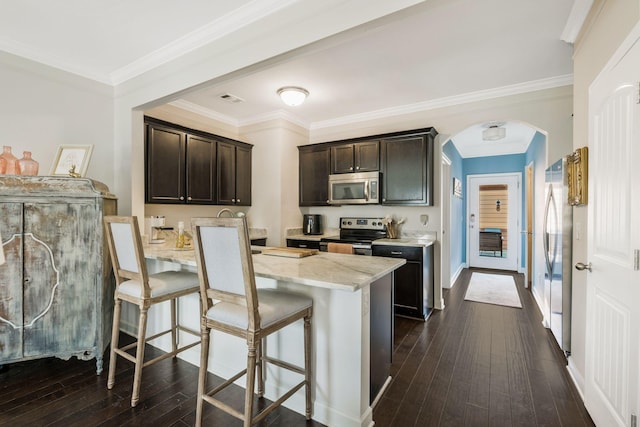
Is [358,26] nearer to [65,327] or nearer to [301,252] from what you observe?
[301,252]

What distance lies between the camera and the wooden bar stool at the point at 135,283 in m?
1.97

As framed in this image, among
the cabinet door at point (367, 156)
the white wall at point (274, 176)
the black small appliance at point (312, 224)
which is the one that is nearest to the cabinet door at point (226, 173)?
the white wall at point (274, 176)

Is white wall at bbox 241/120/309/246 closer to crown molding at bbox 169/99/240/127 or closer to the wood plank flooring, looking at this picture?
crown molding at bbox 169/99/240/127

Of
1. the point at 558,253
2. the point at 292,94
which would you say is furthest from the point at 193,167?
the point at 558,253

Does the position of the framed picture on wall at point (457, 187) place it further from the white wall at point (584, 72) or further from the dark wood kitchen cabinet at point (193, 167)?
the dark wood kitchen cabinet at point (193, 167)

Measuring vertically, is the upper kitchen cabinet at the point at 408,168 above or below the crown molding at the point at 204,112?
Result: below

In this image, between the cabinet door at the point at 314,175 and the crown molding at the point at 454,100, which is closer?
the crown molding at the point at 454,100

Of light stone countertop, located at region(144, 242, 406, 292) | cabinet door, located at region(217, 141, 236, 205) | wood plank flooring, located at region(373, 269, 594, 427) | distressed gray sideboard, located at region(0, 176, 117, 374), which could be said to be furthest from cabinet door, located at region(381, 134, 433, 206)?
distressed gray sideboard, located at region(0, 176, 117, 374)

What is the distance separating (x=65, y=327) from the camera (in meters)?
2.34

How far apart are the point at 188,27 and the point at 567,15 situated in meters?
2.78

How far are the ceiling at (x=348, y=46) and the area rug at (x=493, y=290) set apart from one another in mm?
2736

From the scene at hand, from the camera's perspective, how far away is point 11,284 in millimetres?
2150

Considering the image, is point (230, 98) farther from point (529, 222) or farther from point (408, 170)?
point (529, 222)

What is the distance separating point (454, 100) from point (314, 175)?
6.98ft
